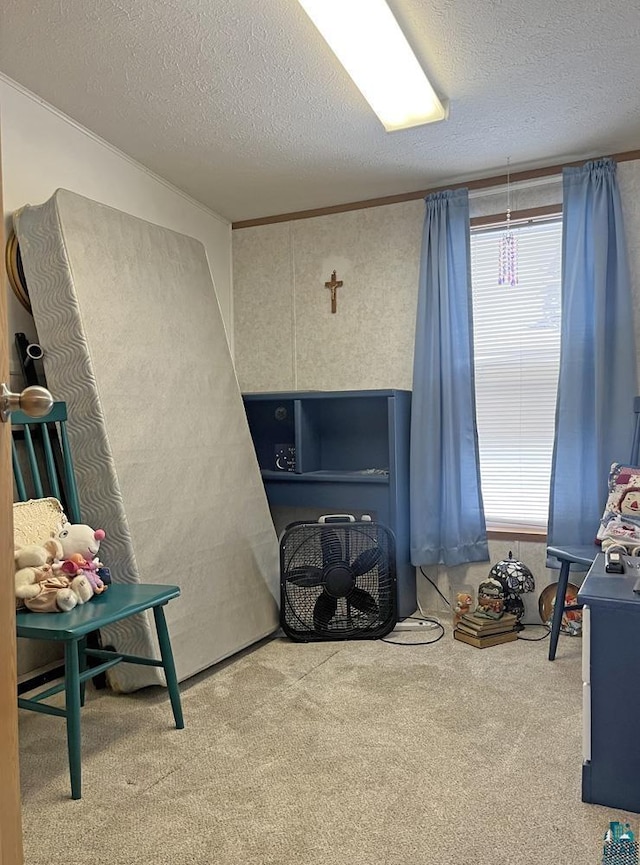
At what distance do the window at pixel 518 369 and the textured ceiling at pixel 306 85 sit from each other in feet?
1.44

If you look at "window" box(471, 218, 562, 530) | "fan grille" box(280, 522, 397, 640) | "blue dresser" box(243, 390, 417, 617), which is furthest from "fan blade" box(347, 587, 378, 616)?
"window" box(471, 218, 562, 530)

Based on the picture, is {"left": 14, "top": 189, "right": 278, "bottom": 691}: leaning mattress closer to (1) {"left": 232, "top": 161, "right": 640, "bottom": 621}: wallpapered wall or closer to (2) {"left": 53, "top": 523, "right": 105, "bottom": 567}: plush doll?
(2) {"left": 53, "top": 523, "right": 105, "bottom": 567}: plush doll

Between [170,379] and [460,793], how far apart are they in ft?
6.32

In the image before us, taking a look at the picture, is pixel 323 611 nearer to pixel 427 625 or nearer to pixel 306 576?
pixel 306 576

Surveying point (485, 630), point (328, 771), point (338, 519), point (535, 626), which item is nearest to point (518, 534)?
point (535, 626)

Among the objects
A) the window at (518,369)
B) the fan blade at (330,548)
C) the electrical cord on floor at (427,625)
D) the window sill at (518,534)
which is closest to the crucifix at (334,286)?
the window at (518,369)

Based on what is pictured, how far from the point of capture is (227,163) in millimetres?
3225

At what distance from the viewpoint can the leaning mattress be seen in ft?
8.25

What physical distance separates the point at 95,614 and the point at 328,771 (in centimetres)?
82

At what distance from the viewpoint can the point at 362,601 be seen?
312 centimetres

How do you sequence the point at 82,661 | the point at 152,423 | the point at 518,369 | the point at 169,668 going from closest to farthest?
the point at 169,668 → the point at 82,661 → the point at 152,423 → the point at 518,369

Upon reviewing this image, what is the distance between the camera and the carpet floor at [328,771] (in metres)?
1.62

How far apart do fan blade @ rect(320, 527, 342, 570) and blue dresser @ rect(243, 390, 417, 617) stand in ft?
1.00

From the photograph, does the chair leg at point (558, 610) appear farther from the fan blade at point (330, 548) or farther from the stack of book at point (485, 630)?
the fan blade at point (330, 548)
